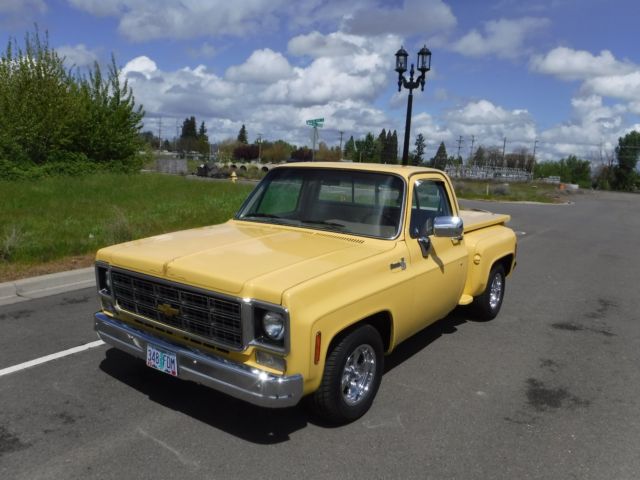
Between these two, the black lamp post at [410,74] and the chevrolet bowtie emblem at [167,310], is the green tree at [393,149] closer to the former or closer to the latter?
the black lamp post at [410,74]

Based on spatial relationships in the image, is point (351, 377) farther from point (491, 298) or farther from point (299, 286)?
point (491, 298)

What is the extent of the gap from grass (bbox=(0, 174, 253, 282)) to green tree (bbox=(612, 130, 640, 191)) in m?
97.8

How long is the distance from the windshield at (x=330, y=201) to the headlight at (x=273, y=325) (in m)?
1.45

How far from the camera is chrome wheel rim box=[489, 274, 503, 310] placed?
6.46 metres

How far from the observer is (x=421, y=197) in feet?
16.2

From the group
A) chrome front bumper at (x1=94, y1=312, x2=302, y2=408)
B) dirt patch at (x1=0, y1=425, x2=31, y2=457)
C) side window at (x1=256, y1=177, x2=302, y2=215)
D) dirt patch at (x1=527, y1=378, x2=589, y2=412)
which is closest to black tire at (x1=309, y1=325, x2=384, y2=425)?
chrome front bumper at (x1=94, y1=312, x2=302, y2=408)

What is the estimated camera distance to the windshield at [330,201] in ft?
14.8

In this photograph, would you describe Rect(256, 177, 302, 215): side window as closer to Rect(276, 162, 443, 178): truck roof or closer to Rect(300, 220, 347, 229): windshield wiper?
Rect(276, 162, 443, 178): truck roof

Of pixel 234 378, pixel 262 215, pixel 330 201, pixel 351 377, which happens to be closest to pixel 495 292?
pixel 330 201

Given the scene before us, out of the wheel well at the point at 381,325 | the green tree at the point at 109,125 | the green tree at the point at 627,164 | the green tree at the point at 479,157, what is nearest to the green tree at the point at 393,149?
the green tree at the point at 479,157

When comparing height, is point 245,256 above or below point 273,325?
above

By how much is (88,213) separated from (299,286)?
454 inches

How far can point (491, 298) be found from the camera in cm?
652

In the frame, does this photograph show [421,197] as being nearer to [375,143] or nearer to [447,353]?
[447,353]
